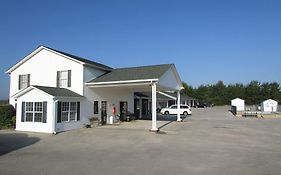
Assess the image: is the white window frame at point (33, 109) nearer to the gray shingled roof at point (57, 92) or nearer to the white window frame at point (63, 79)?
the gray shingled roof at point (57, 92)

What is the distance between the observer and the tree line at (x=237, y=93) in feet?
286

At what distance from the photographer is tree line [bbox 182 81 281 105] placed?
87.3 metres

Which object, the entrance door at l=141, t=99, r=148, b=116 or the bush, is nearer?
the bush

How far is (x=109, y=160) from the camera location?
9.78 m

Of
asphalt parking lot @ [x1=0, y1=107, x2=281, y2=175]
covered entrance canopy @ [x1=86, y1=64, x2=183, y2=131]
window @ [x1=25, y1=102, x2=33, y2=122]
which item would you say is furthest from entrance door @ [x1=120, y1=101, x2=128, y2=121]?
asphalt parking lot @ [x1=0, y1=107, x2=281, y2=175]

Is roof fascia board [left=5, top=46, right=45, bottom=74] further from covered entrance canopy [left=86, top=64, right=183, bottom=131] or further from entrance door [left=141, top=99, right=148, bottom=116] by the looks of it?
entrance door [left=141, top=99, right=148, bottom=116]

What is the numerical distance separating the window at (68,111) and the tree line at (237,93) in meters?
70.1

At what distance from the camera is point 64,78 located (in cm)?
2250

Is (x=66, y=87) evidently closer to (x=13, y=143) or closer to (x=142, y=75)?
(x=142, y=75)

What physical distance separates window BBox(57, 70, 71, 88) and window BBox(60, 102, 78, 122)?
248 centimetres

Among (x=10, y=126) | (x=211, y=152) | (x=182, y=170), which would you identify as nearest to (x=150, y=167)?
(x=182, y=170)

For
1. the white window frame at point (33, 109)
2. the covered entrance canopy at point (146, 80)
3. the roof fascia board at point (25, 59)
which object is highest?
the roof fascia board at point (25, 59)

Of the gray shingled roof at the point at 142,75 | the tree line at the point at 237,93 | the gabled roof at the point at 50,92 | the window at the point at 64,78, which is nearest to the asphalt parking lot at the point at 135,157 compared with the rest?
the gabled roof at the point at 50,92

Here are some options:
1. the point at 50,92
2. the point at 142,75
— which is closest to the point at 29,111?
the point at 50,92
